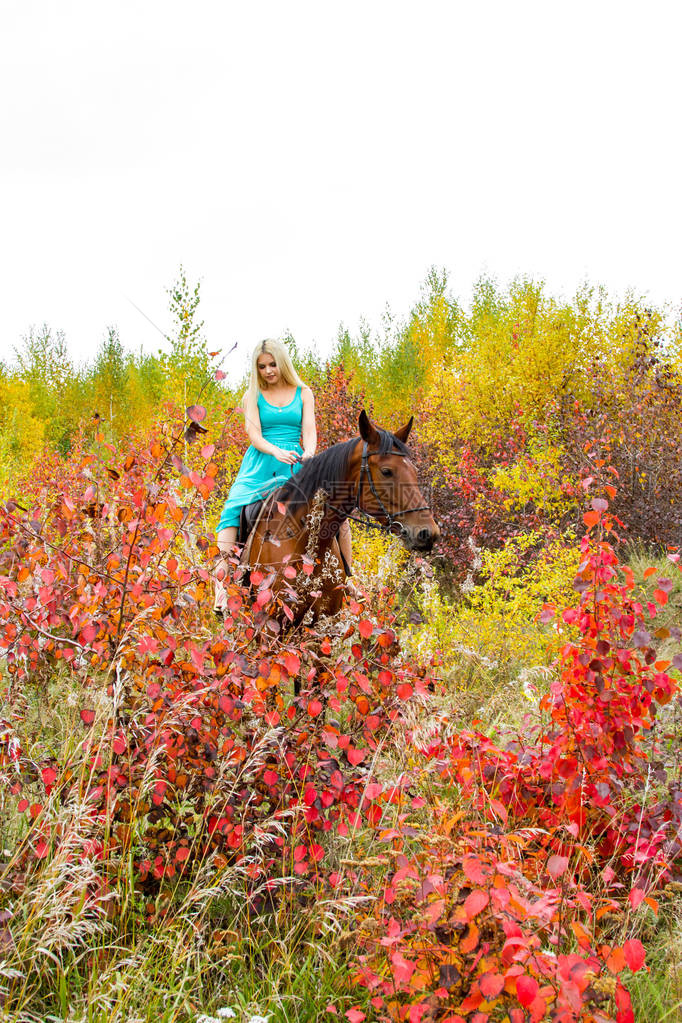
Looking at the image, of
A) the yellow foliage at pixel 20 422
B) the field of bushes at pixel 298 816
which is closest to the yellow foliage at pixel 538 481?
the field of bushes at pixel 298 816

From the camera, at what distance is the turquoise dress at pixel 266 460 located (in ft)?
17.6

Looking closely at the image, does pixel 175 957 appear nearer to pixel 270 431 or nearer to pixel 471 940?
pixel 471 940

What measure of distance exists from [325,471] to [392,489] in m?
0.51

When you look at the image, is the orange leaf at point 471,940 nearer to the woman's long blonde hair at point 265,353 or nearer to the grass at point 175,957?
the grass at point 175,957

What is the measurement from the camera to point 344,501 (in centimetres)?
A: 458

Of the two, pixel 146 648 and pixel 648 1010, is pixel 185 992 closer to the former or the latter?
pixel 146 648

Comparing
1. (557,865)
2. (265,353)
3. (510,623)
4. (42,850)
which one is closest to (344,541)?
(265,353)

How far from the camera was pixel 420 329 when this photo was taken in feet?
99.7

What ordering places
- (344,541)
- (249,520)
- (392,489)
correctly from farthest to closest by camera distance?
(344,541), (249,520), (392,489)

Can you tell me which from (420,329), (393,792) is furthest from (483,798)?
(420,329)

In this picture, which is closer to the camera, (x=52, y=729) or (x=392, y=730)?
(x=392, y=730)

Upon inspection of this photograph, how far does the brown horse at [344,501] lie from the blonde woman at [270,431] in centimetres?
50

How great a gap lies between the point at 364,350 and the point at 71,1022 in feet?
101

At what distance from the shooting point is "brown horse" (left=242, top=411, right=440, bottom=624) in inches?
171
